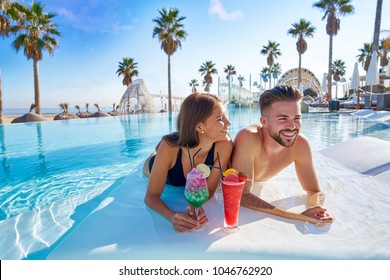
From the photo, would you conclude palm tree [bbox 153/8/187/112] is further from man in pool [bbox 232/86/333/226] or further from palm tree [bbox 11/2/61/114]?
man in pool [bbox 232/86/333/226]

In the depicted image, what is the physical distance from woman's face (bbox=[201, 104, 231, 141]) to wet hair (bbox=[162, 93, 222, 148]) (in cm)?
3

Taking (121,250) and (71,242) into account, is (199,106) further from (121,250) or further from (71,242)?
(71,242)

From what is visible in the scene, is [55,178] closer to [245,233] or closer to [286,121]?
[245,233]

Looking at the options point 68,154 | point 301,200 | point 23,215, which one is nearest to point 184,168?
point 301,200

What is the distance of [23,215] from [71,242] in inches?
70.1

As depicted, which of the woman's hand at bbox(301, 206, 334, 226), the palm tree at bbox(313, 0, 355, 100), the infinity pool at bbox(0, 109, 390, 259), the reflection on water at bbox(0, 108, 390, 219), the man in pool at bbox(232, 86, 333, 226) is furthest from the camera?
the palm tree at bbox(313, 0, 355, 100)

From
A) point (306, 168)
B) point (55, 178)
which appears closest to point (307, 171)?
point (306, 168)

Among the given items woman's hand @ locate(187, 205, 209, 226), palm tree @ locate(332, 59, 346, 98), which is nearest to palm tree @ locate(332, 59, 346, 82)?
palm tree @ locate(332, 59, 346, 98)

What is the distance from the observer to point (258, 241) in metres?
1.50

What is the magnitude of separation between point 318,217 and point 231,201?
71 cm

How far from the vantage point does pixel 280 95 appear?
6.12ft

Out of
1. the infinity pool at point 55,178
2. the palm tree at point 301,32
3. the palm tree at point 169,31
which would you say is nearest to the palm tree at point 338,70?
the palm tree at point 301,32

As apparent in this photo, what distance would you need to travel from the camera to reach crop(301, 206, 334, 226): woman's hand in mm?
1721

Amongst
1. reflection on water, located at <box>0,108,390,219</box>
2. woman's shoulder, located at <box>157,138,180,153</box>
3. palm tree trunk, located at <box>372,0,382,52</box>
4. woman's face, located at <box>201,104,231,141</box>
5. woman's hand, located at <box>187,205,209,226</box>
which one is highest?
palm tree trunk, located at <box>372,0,382,52</box>
